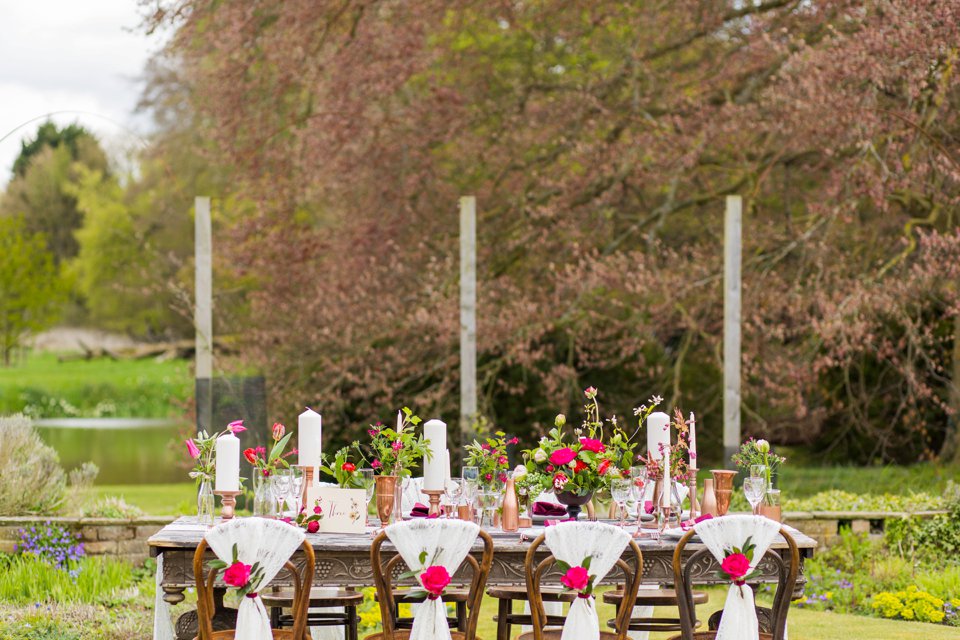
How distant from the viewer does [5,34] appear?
25531 millimetres

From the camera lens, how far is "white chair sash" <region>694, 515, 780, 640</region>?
12.5 ft

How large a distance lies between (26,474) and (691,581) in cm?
424

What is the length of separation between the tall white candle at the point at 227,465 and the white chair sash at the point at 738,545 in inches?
63.6

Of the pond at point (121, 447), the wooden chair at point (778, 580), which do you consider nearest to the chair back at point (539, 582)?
the wooden chair at point (778, 580)

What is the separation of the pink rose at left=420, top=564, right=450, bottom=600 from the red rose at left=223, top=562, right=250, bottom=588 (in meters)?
0.53

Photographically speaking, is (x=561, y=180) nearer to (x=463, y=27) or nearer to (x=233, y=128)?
(x=463, y=27)

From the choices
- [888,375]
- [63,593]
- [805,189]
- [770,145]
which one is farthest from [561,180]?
[63,593]

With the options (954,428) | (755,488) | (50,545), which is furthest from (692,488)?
(954,428)

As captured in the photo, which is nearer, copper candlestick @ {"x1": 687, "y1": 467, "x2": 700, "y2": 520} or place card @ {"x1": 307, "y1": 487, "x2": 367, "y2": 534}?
place card @ {"x1": 307, "y1": 487, "x2": 367, "y2": 534}

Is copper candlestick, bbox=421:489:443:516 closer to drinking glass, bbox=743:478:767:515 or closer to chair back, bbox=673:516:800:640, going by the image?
chair back, bbox=673:516:800:640

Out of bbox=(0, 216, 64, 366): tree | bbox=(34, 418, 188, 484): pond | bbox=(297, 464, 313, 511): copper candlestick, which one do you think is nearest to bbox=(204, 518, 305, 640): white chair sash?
bbox=(297, 464, 313, 511): copper candlestick

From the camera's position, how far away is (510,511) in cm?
432

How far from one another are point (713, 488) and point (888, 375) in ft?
21.9

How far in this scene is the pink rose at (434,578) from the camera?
3.74 meters
